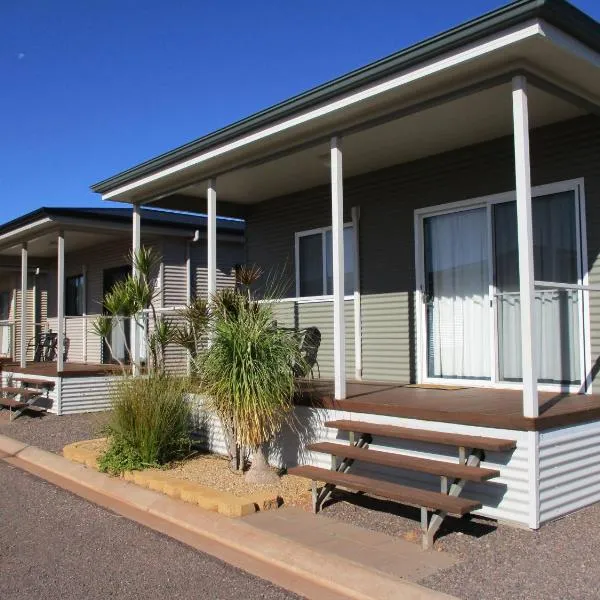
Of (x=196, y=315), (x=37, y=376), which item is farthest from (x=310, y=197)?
(x=37, y=376)

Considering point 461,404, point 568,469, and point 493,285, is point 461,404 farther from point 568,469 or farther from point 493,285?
point 493,285

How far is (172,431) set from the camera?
24.8ft

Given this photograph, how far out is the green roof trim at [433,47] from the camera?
488 cm

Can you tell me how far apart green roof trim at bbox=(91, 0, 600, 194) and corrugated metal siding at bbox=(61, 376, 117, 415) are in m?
5.95

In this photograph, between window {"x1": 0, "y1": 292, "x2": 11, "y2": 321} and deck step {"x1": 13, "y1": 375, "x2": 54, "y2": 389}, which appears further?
window {"x1": 0, "y1": 292, "x2": 11, "y2": 321}

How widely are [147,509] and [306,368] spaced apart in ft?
6.45

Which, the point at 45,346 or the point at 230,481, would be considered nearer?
the point at 230,481

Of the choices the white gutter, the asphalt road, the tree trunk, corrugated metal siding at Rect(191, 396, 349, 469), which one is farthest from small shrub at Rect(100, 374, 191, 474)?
the white gutter

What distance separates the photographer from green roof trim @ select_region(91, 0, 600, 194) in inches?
192

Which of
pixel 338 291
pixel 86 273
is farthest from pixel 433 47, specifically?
pixel 86 273

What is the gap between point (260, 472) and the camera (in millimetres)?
6668

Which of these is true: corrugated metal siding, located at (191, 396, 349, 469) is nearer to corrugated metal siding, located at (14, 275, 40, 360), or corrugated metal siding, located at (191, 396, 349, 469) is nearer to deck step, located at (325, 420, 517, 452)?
deck step, located at (325, 420, 517, 452)

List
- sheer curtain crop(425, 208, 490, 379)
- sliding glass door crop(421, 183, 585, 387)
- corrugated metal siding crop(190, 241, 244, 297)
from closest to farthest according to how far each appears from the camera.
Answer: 1. sliding glass door crop(421, 183, 585, 387)
2. sheer curtain crop(425, 208, 490, 379)
3. corrugated metal siding crop(190, 241, 244, 297)

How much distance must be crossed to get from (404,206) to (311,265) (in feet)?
6.53
